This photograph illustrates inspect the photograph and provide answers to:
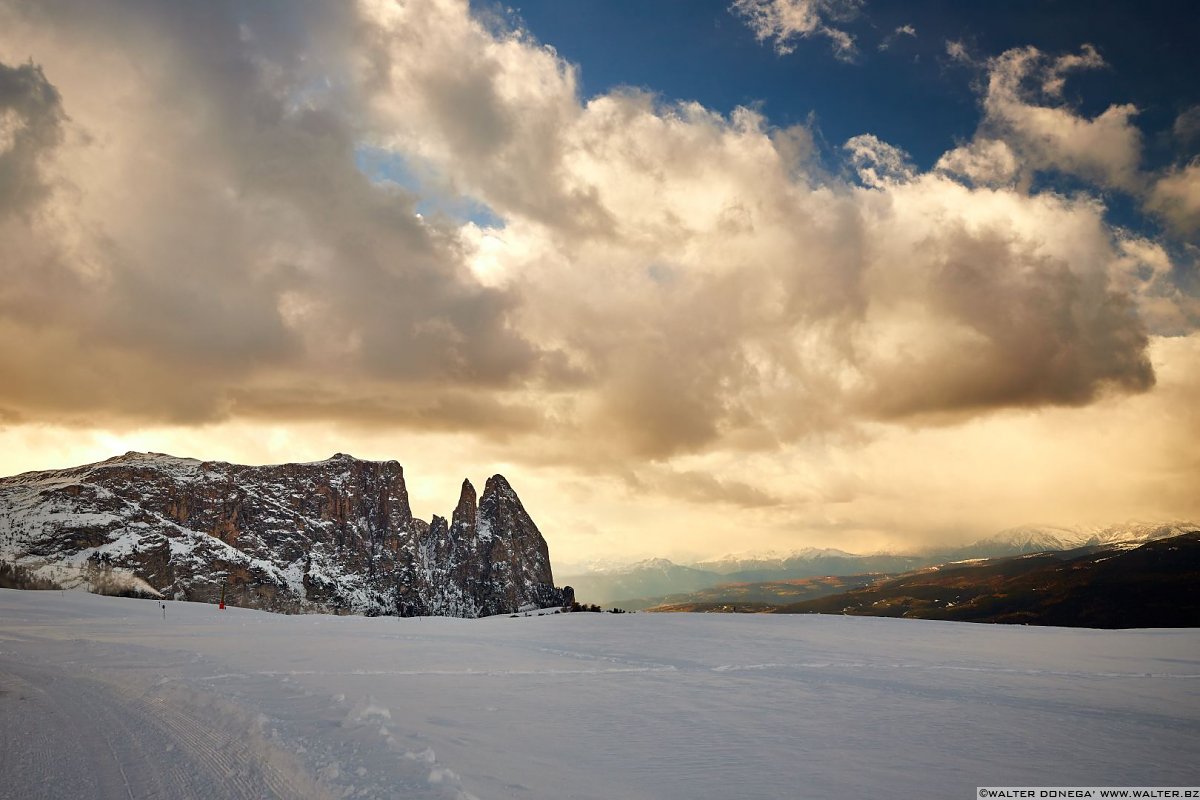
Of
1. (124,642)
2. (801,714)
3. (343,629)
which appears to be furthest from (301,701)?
(343,629)

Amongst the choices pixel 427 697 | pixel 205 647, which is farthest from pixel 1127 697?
pixel 205 647

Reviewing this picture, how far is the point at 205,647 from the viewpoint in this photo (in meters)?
27.1

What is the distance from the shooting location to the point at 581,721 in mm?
14055

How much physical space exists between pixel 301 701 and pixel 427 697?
302 centimetres

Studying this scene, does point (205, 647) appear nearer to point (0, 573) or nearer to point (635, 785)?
point (635, 785)

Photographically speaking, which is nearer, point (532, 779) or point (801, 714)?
point (532, 779)

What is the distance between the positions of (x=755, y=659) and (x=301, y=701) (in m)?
17.7

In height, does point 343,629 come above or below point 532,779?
below

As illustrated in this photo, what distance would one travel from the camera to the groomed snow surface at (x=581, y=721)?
376 inches

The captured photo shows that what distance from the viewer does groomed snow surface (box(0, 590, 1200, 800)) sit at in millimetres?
9562

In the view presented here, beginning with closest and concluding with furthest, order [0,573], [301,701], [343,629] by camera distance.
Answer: [301,701] → [343,629] → [0,573]

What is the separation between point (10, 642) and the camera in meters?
28.2

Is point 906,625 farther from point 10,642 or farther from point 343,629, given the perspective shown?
point 10,642

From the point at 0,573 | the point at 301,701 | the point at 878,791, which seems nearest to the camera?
the point at 878,791
